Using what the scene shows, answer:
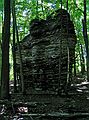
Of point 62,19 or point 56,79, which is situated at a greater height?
point 62,19

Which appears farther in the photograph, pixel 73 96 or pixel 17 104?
pixel 73 96

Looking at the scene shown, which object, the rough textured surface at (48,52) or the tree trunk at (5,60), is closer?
the tree trunk at (5,60)

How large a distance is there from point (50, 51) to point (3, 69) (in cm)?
710

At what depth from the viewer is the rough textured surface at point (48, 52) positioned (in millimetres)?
19292

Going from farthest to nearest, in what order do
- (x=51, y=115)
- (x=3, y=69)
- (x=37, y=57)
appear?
(x=37, y=57)
(x=3, y=69)
(x=51, y=115)

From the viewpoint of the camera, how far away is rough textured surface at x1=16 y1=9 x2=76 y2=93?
1929 cm

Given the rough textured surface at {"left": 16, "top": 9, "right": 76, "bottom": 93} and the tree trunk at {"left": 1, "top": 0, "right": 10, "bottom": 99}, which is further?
the rough textured surface at {"left": 16, "top": 9, "right": 76, "bottom": 93}

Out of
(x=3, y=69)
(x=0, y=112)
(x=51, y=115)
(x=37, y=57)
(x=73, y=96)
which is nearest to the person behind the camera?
(x=51, y=115)

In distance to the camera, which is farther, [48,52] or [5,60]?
[48,52]

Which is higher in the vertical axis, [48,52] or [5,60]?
[48,52]

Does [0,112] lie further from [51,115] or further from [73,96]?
[73,96]

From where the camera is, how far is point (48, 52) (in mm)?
20047

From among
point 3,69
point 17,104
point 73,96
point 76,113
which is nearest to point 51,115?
point 76,113

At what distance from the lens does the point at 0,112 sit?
11664 mm
